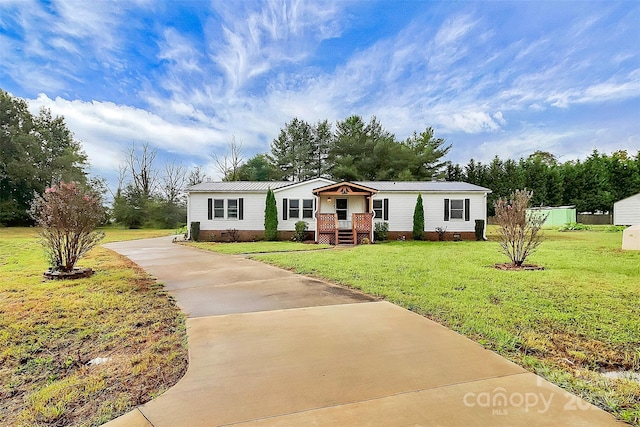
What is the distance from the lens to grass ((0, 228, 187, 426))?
96.5 inches

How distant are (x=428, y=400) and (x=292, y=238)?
15617 mm

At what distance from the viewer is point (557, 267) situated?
8578 mm

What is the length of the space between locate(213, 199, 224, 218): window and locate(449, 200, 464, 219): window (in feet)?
42.8

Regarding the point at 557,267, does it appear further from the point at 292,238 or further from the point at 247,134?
the point at 247,134

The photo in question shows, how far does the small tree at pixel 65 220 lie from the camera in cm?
707

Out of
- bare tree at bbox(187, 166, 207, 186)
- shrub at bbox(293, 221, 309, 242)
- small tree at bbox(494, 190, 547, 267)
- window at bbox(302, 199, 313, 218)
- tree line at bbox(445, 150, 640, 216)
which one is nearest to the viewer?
small tree at bbox(494, 190, 547, 267)

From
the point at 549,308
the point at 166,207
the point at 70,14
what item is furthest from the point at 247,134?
the point at 549,308

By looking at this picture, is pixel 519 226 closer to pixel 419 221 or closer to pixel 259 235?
pixel 419 221

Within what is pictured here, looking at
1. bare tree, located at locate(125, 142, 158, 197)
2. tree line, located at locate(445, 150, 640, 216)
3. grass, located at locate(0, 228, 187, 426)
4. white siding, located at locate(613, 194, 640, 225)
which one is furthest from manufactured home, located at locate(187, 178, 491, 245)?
bare tree, located at locate(125, 142, 158, 197)

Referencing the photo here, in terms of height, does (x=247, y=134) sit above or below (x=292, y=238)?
above

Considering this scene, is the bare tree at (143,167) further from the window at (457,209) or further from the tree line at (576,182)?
the tree line at (576,182)

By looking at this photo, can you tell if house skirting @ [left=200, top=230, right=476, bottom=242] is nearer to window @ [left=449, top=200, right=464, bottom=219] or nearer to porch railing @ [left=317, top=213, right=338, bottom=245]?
window @ [left=449, top=200, right=464, bottom=219]

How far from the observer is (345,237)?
666 inches

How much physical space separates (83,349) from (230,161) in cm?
3601
